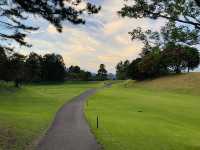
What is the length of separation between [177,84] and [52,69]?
→ 74202 mm

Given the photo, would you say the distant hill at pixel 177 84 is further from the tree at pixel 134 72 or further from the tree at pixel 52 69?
the tree at pixel 52 69

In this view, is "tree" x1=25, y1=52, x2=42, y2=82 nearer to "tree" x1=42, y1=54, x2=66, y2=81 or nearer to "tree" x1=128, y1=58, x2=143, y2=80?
"tree" x1=42, y1=54, x2=66, y2=81

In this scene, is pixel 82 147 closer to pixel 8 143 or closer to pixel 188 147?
pixel 8 143

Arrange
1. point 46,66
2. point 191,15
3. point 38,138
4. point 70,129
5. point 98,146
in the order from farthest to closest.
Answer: point 46,66
point 70,129
point 38,138
point 98,146
point 191,15

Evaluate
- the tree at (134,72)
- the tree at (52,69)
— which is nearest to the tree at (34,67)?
the tree at (52,69)

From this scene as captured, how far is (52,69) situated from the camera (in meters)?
180

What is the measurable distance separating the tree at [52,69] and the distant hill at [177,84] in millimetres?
49810

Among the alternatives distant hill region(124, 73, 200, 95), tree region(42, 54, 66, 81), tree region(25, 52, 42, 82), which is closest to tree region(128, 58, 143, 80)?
distant hill region(124, 73, 200, 95)

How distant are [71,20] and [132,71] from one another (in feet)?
416

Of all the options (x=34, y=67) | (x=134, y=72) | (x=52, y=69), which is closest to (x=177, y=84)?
(x=134, y=72)

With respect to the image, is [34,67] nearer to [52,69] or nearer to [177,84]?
[52,69]

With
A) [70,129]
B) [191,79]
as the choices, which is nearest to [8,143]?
[70,129]

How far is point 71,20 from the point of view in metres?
20.5

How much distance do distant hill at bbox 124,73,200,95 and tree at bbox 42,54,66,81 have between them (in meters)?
49.8
